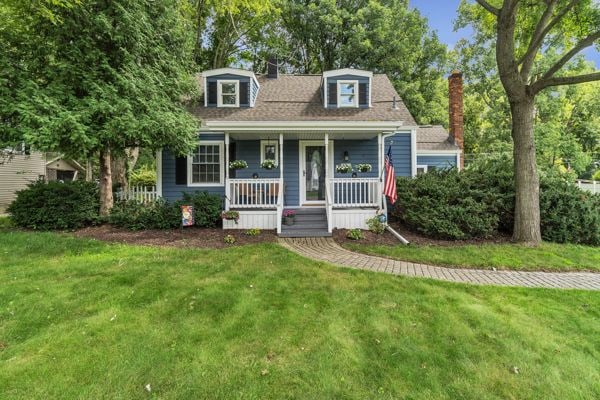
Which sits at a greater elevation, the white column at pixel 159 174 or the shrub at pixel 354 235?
the white column at pixel 159 174

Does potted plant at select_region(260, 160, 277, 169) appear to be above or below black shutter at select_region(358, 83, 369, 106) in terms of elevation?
below

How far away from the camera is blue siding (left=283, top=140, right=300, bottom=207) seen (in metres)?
10.4

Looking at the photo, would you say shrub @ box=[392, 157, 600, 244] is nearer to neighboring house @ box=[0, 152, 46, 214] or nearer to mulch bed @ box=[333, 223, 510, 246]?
mulch bed @ box=[333, 223, 510, 246]

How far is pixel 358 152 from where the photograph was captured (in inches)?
416

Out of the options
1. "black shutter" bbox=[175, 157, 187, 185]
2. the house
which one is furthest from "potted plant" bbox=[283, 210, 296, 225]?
"black shutter" bbox=[175, 157, 187, 185]

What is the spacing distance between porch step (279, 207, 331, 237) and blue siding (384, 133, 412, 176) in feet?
11.5

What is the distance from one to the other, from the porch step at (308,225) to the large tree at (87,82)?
13.1 ft

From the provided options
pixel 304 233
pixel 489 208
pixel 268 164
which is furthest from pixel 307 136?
pixel 489 208

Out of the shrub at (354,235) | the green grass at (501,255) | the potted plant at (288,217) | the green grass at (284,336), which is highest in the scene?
the potted plant at (288,217)

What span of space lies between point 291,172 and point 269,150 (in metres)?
1.12

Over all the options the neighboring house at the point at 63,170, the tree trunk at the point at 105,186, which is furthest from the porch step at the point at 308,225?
the neighboring house at the point at 63,170

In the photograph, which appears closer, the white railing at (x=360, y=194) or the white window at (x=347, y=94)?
the white railing at (x=360, y=194)

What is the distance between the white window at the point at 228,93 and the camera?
34.8ft

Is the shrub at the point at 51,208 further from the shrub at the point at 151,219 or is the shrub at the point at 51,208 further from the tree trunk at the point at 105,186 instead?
the shrub at the point at 151,219
